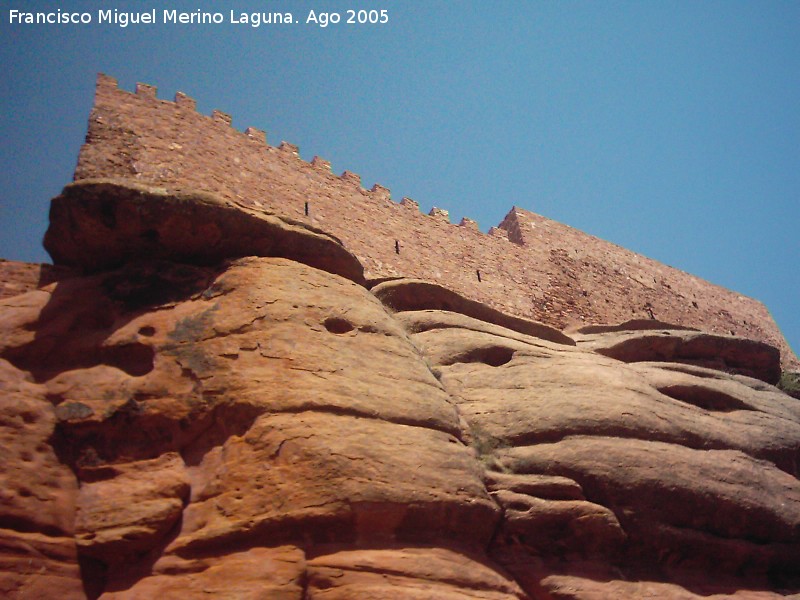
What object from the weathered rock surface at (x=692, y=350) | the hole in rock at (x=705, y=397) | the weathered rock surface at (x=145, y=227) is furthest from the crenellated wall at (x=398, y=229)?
the hole in rock at (x=705, y=397)

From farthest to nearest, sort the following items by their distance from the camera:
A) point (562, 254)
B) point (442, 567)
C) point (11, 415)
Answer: point (562, 254), point (11, 415), point (442, 567)

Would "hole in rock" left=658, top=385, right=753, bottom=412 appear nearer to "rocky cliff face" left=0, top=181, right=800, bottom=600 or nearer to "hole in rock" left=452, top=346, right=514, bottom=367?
"rocky cliff face" left=0, top=181, right=800, bottom=600

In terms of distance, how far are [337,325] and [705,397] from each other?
542 centimetres

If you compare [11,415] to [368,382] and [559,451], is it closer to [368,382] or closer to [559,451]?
[368,382]

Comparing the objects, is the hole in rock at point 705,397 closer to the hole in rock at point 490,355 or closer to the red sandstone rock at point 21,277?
the hole in rock at point 490,355

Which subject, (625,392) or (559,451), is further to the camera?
(625,392)

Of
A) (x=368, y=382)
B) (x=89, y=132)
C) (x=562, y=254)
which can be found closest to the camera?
(x=368, y=382)

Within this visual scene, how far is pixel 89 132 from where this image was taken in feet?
39.4

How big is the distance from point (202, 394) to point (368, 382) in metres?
1.56

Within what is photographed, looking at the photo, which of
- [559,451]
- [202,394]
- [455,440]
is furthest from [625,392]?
[202,394]

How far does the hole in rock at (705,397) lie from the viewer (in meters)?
8.88

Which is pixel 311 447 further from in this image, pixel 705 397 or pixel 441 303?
pixel 705 397

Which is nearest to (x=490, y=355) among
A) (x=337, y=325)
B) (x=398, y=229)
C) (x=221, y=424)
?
(x=337, y=325)

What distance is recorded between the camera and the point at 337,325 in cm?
710
